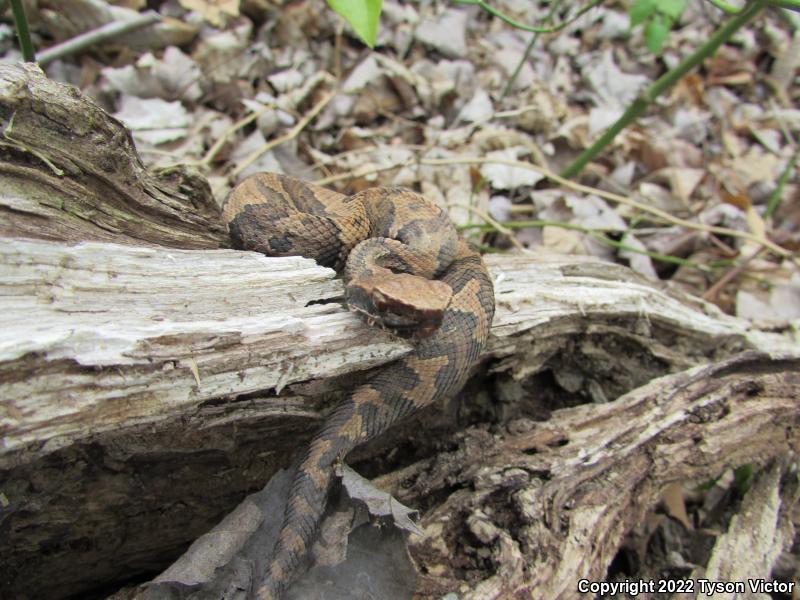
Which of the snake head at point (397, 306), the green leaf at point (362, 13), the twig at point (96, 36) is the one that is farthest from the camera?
the twig at point (96, 36)

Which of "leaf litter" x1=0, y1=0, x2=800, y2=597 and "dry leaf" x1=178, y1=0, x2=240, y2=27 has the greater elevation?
"dry leaf" x1=178, y1=0, x2=240, y2=27

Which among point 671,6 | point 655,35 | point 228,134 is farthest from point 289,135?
point 655,35

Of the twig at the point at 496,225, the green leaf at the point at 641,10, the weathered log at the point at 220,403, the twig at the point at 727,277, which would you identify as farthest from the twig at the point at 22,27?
the twig at the point at 727,277

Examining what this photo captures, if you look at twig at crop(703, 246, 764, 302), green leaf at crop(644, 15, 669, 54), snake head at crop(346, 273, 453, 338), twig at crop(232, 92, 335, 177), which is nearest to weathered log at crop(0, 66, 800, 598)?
snake head at crop(346, 273, 453, 338)

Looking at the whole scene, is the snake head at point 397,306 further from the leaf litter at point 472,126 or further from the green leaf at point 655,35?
the green leaf at point 655,35

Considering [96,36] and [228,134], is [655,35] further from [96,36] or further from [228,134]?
[96,36]

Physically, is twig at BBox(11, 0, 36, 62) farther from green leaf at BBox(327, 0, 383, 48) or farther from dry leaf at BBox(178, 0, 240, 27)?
green leaf at BBox(327, 0, 383, 48)
